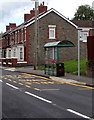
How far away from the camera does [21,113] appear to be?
8.14m

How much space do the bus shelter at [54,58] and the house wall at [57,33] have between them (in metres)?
18.4

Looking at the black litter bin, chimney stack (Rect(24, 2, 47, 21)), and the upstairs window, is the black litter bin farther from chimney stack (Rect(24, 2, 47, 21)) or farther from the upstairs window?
chimney stack (Rect(24, 2, 47, 21))

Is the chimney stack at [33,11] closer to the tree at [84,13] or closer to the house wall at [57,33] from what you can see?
the house wall at [57,33]

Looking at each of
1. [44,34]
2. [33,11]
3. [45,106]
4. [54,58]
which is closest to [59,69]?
[54,58]

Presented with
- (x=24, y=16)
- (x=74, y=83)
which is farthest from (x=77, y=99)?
(x=24, y=16)

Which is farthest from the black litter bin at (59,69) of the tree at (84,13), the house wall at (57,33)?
the tree at (84,13)

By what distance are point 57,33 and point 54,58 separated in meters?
21.7

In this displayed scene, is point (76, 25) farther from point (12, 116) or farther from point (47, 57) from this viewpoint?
point (12, 116)

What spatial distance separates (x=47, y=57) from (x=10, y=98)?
41.8ft

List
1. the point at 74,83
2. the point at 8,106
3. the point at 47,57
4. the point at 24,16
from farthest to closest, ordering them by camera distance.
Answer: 1. the point at 24,16
2. the point at 47,57
3. the point at 74,83
4. the point at 8,106

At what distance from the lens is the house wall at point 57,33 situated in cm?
4214

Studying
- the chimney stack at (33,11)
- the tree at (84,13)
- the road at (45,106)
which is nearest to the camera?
the road at (45,106)

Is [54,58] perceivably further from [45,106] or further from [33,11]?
[33,11]

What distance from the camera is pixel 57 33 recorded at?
43.4 meters
